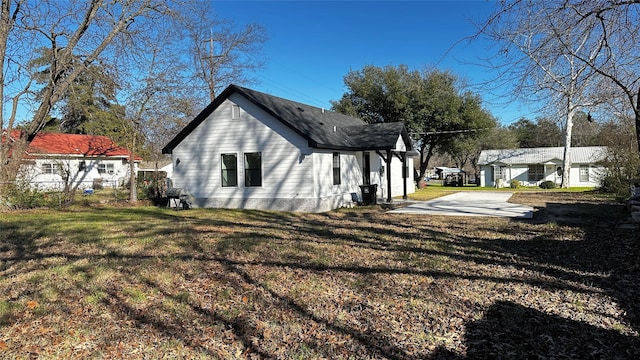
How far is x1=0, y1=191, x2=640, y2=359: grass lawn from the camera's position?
3693mm

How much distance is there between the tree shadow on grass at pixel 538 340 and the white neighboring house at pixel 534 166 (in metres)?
36.0

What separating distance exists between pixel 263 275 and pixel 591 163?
38201mm

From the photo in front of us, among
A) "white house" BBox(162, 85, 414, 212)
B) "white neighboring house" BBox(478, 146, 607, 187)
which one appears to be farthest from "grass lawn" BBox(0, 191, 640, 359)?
"white neighboring house" BBox(478, 146, 607, 187)

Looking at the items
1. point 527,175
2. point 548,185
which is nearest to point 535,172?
point 527,175

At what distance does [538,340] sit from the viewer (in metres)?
3.72

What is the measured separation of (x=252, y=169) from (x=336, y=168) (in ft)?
10.9

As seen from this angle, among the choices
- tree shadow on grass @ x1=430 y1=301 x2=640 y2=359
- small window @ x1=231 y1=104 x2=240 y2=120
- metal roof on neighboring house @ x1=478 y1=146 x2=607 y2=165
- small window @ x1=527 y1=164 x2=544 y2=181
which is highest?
Answer: small window @ x1=231 y1=104 x2=240 y2=120

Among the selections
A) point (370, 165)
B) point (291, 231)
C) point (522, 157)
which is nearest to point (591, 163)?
point (522, 157)

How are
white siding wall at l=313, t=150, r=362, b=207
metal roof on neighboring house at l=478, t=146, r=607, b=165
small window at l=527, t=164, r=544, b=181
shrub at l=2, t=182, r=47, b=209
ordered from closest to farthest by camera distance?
shrub at l=2, t=182, r=47, b=209, white siding wall at l=313, t=150, r=362, b=207, metal roof on neighboring house at l=478, t=146, r=607, b=165, small window at l=527, t=164, r=544, b=181

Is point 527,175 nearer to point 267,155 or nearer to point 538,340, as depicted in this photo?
point 267,155

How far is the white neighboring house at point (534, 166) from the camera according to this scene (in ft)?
118

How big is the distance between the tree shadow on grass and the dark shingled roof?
409 inches

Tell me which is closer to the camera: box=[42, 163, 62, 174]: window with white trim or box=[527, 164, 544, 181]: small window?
box=[42, 163, 62, 174]: window with white trim

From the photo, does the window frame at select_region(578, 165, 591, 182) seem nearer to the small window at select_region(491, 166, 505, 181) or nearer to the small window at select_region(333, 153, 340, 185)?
the small window at select_region(491, 166, 505, 181)
